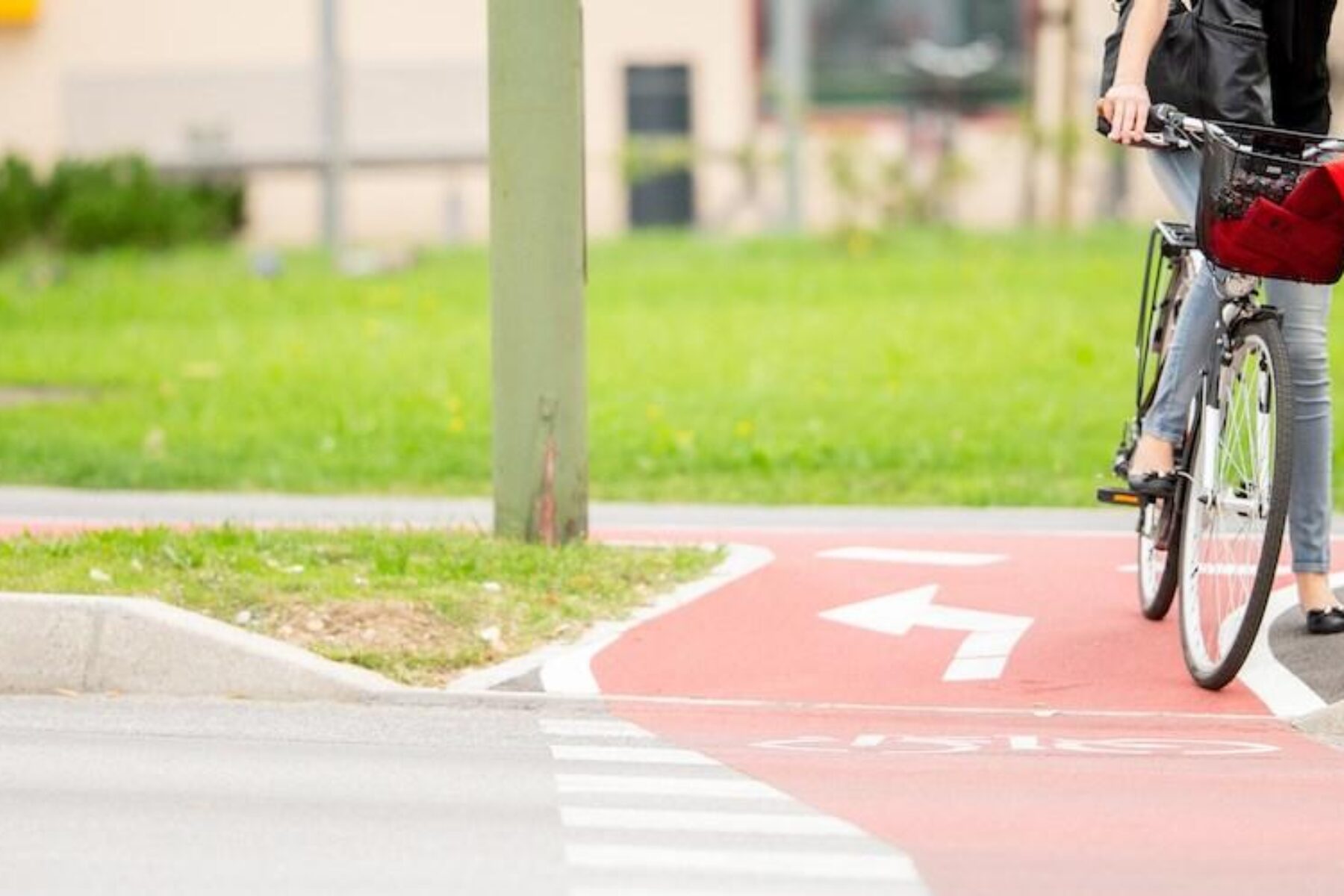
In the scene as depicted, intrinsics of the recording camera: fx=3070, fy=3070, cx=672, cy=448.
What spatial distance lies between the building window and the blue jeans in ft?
91.4

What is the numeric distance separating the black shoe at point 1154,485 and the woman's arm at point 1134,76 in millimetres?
912

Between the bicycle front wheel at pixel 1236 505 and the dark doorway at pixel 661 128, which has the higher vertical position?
the bicycle front wheel at pixel 1236 505

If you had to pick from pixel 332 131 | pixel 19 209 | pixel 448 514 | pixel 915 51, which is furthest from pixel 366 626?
pixel 915 51

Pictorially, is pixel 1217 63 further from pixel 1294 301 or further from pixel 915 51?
pixel 915 51

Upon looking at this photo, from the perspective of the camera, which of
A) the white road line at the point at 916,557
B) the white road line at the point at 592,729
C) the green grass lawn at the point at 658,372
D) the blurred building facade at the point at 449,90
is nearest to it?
the white road line at the point at 592,729

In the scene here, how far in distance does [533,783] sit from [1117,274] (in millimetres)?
14617

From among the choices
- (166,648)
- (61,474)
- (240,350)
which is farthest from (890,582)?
(240,350)

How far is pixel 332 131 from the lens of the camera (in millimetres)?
24219

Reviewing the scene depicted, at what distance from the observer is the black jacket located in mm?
7102

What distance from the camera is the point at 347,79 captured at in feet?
117

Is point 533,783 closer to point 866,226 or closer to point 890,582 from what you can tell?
point 890,582

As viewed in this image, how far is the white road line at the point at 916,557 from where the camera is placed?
899 centimetres

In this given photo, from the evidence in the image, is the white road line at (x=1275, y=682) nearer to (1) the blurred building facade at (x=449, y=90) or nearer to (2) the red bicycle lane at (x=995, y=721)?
(2) the red bicycle lane at (x=995, y=721)

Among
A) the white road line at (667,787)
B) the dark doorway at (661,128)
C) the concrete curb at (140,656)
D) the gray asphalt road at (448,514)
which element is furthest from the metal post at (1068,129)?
the white road line at (667,787)
